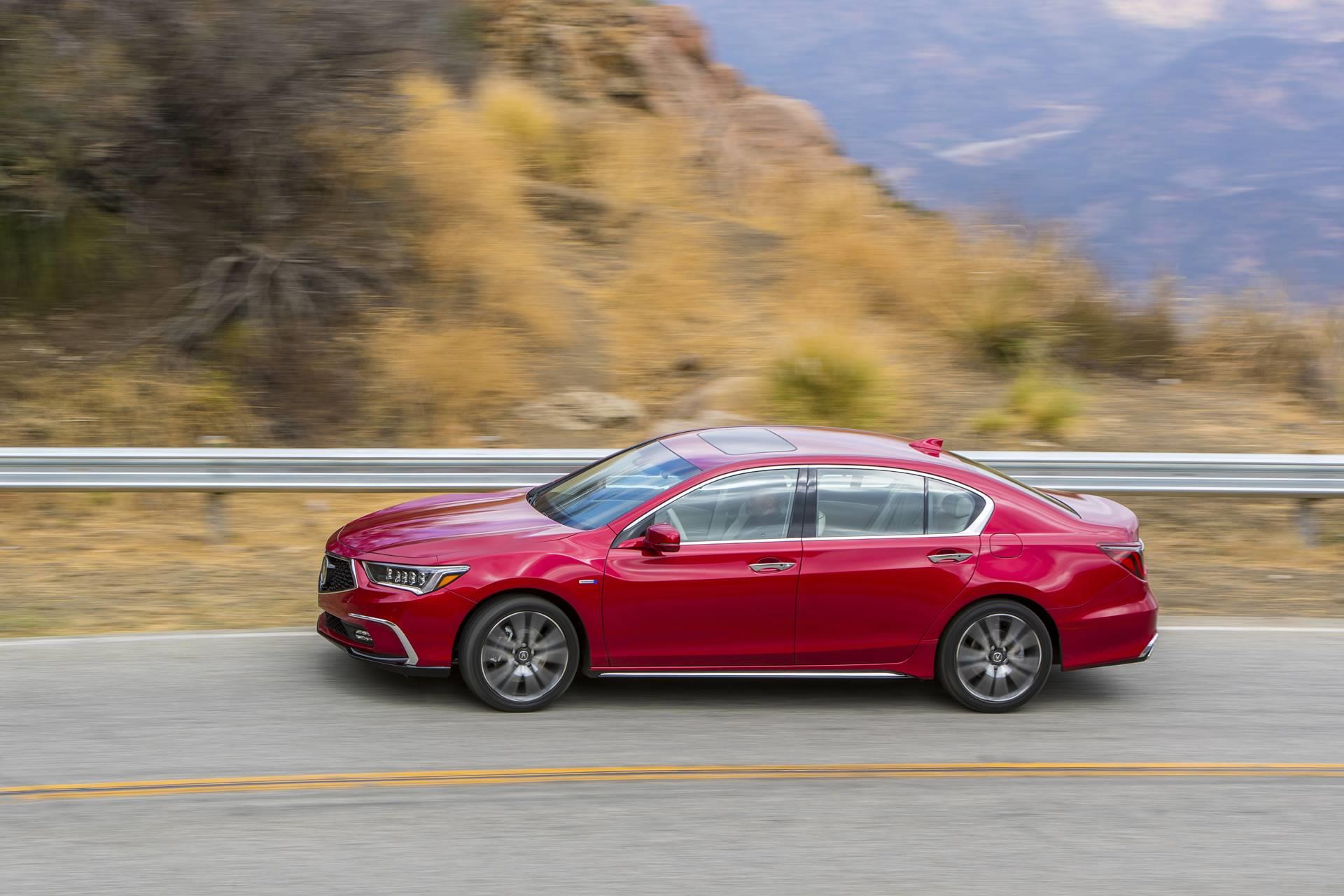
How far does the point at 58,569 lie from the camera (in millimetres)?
10500

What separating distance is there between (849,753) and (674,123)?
20.9 m

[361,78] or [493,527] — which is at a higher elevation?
[361,78]

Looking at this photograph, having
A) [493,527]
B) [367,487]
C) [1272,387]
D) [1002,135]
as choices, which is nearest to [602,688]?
[493,527]

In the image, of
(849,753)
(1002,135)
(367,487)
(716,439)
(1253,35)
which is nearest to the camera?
(849,753)

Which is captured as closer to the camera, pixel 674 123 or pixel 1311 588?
pixel 1311 588

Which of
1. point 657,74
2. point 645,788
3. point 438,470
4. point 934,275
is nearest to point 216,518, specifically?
point 438,470

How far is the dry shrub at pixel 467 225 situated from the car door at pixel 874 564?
9873 mm

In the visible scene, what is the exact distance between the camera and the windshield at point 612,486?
24.3 ft

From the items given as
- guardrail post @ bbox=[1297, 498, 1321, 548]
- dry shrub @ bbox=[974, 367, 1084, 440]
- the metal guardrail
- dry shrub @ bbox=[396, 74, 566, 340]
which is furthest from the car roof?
dry shrub @ bbox=[396, 74, 566, 340]

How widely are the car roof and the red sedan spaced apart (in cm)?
3

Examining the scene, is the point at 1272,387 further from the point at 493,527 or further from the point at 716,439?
the point at 493,527

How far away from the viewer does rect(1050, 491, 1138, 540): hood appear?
7.72 metres

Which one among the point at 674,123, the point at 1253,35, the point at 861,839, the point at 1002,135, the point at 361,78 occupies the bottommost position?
the point at 861,839

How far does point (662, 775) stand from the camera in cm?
636
